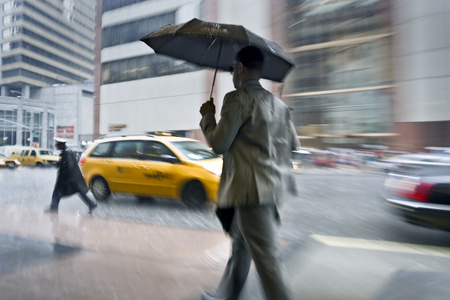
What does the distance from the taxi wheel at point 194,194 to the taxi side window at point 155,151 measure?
2.52ft

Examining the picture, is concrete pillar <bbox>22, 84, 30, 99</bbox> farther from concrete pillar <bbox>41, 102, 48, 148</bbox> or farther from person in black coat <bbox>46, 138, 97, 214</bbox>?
person in black coat <bbox>46, 138, 97, 214</bbox>

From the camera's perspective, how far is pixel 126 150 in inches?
282

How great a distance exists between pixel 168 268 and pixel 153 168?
3801mm

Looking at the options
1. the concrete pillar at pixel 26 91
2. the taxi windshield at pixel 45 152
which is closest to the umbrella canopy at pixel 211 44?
the taxi windshield at pixel 45 152

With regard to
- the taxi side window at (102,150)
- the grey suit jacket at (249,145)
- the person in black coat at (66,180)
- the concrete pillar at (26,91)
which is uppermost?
the concrete pillar at (26,91)

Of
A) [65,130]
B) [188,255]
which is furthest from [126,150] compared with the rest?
[65,130]

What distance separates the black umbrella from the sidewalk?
1713 millimetres

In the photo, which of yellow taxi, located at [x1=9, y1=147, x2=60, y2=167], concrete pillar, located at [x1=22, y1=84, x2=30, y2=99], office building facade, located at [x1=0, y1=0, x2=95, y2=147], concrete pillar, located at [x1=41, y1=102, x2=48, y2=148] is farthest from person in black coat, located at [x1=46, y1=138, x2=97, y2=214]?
concrete pillar, located at [x1=22, y1=84, x2=30, y2=99]

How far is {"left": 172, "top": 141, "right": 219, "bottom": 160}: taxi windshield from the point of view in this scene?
659 cm

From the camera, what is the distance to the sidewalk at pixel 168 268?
252 centimetres

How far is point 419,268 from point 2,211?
276 inches

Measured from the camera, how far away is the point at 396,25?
11.5 metres

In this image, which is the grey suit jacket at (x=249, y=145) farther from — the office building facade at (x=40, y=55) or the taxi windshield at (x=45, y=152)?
the taxi windshield at (x=45, y=152)

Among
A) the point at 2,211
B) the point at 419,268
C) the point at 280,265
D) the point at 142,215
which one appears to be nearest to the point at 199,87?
the point at 142,215
